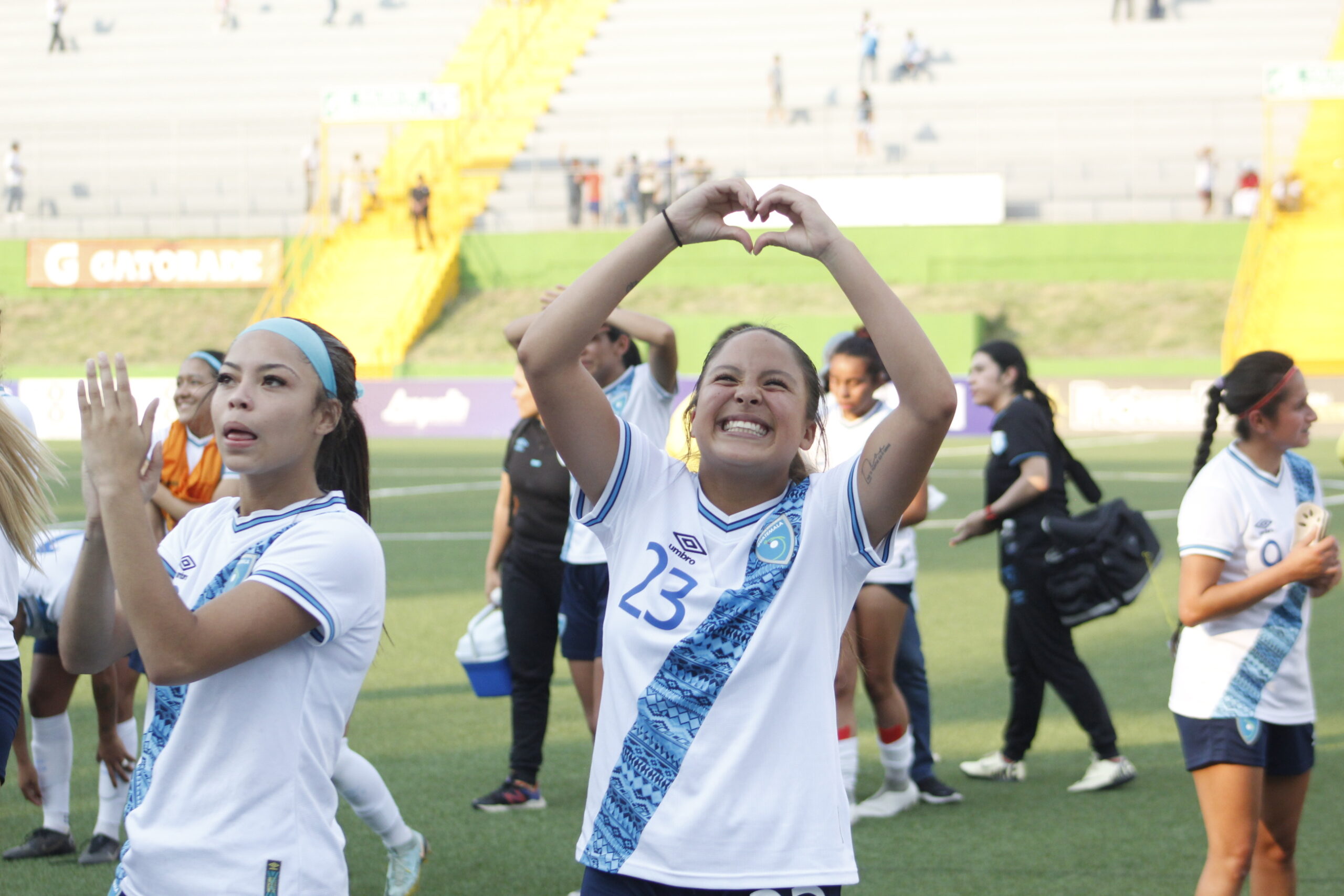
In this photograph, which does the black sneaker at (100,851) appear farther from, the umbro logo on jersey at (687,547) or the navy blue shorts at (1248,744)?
the navy blue shorts at (1248,744)

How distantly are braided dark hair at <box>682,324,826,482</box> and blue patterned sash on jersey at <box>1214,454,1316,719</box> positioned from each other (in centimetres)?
158

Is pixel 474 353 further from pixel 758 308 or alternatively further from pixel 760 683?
pixel 760 683

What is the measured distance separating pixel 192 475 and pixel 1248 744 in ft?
13.0

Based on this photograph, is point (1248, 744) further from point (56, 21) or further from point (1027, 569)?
point (56, 21)

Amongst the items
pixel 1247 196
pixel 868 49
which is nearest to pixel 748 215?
pixel 1247 196

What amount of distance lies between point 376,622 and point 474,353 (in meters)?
30.9

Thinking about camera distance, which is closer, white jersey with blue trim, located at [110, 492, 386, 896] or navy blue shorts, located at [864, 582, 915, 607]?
white jersey with blue trim, located at [110, 492, 386, 896]

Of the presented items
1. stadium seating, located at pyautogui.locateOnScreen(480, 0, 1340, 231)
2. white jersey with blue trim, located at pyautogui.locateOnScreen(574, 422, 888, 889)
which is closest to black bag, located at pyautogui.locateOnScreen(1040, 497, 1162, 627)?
white jersey with blue trim, located at pyautogui.locateOnScreen(574, 422, 888, 889)

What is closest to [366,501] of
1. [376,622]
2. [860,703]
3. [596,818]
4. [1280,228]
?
[376,622]

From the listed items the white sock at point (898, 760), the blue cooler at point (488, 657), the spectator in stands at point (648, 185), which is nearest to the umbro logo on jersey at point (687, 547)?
the white sock at point (898, 760)

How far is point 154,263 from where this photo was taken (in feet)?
118

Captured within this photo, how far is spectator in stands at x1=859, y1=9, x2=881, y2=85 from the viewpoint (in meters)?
38.9

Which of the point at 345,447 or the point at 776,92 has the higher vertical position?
the point at 776,92

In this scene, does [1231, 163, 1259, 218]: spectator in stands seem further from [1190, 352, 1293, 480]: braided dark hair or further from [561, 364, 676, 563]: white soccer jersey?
[1190, 352, 1293, 480]: braided dark hair
